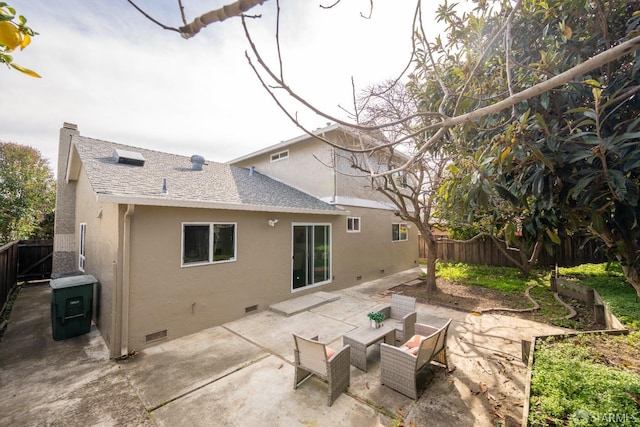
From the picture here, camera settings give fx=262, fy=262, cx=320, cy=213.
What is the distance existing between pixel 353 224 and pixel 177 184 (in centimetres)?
627

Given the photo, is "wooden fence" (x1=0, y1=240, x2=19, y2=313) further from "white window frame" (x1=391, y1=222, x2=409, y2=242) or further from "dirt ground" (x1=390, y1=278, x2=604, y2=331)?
"white window frame" (x1=391, y1=222, x2=409, y2=242)

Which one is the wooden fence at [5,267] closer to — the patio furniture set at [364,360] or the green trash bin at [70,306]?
the green trash bin at [70,306]

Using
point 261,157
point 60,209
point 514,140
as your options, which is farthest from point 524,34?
point 60,209

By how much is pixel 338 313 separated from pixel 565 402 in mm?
4796

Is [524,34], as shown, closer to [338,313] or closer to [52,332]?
[338,313]

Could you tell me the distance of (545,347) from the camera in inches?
154

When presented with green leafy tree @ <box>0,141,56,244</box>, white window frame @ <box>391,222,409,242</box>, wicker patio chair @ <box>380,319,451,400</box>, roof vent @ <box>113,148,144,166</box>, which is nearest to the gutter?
roof vent @ <box>113,148,144,166</box>

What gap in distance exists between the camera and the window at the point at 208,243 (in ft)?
19.1

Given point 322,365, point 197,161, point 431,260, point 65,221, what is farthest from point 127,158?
point 431,260

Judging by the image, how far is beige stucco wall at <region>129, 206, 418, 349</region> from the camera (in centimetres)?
513

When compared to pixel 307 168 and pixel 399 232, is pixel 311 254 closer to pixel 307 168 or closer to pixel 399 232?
pixel 307 168

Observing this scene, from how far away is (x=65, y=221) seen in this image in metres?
9.68

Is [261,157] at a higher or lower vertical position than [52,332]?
higher

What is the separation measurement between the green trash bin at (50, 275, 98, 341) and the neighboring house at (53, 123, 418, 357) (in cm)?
27
